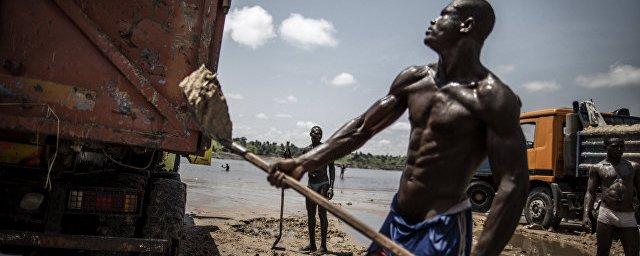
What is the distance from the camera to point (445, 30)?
81.8 inches

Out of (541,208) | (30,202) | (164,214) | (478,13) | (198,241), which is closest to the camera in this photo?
(478,13)

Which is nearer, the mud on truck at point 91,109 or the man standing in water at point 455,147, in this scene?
the man standing in water at point 455,147

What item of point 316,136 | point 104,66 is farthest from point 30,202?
point 316,136

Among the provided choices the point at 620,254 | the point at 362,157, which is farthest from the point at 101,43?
the point at 362,157

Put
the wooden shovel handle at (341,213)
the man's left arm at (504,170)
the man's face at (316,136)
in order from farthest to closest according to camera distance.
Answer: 1. the man's face at (316,136)
2. the wooden shovel handle at (341,213)
3. the man's left arm at (504,170)

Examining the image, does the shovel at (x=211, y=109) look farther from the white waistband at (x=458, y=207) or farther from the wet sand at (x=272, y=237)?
the wet sand at (x=272, y=237)

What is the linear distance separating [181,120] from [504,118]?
226 centimetres

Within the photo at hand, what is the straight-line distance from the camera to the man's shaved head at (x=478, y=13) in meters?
2.03

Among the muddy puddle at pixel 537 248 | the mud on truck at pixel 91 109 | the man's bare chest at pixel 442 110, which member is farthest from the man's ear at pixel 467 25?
the muddy puddle at pixel 537 248

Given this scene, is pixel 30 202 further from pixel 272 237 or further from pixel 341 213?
pixel 272 237

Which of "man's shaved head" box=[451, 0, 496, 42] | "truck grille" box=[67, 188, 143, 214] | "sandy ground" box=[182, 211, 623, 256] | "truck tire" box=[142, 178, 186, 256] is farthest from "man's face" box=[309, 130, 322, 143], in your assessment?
"man's shaved head" box=[451, 0, 496, 42]

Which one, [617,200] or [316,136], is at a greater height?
[316,136]

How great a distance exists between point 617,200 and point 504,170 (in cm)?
457

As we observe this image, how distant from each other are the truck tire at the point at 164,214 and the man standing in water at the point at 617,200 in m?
5.00
